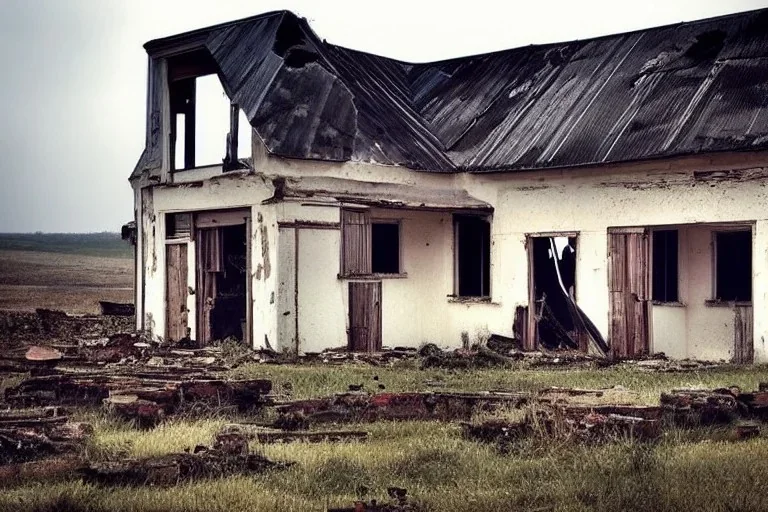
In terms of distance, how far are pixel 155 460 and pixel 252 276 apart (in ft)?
33.3

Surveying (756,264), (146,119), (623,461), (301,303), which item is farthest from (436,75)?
(623,461)

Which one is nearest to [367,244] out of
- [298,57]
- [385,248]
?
[385,248]

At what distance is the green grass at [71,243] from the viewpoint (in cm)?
6232

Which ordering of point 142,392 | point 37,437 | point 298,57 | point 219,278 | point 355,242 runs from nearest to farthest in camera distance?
point 37,437
point 142,392
point 355,242
point 298,57
point 219,278

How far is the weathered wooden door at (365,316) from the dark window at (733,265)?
5996 millimetres

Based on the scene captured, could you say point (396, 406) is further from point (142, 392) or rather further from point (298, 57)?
point (298, 57)

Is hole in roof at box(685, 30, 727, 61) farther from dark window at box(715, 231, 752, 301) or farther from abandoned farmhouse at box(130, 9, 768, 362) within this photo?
dark window at box(715, 231, 752, 301)

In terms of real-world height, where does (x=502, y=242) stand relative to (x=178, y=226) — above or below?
below

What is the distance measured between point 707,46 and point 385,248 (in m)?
6.93

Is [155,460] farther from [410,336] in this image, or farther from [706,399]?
[410,336]

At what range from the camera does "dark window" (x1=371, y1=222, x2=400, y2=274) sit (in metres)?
20.4

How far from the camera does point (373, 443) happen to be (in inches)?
410

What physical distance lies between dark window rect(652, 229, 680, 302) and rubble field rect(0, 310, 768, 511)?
4.45 m

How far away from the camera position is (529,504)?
25.9 ft
